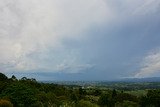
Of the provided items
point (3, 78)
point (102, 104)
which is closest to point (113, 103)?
point (102, 104)

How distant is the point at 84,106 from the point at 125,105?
24.1 meters

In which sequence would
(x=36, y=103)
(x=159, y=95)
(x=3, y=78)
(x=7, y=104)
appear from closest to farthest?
(x=7, y=104), (x=36, y=103), (x=159, y=95), (x=3, y=78)

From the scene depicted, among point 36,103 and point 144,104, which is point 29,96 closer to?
point 36,103

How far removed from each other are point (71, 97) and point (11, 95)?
37.4 m

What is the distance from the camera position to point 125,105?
400 ft

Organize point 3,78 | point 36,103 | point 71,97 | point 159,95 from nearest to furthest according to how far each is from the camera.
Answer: point 36,103, point 159,95, point 71,97, point 3,78

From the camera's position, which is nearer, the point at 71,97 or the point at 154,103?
the point at 154,103

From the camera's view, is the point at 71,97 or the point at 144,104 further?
the point at 71,97

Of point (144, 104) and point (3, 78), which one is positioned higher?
point (3, 78)

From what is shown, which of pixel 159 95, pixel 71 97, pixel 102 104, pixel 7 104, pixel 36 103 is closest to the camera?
pixel 7 104

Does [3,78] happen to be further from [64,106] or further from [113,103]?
[64,106]

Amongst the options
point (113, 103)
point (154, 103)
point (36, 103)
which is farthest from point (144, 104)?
point (36, 103)

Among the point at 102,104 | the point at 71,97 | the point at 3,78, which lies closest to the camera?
the point at 102,104

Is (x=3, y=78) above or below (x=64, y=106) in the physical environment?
above
